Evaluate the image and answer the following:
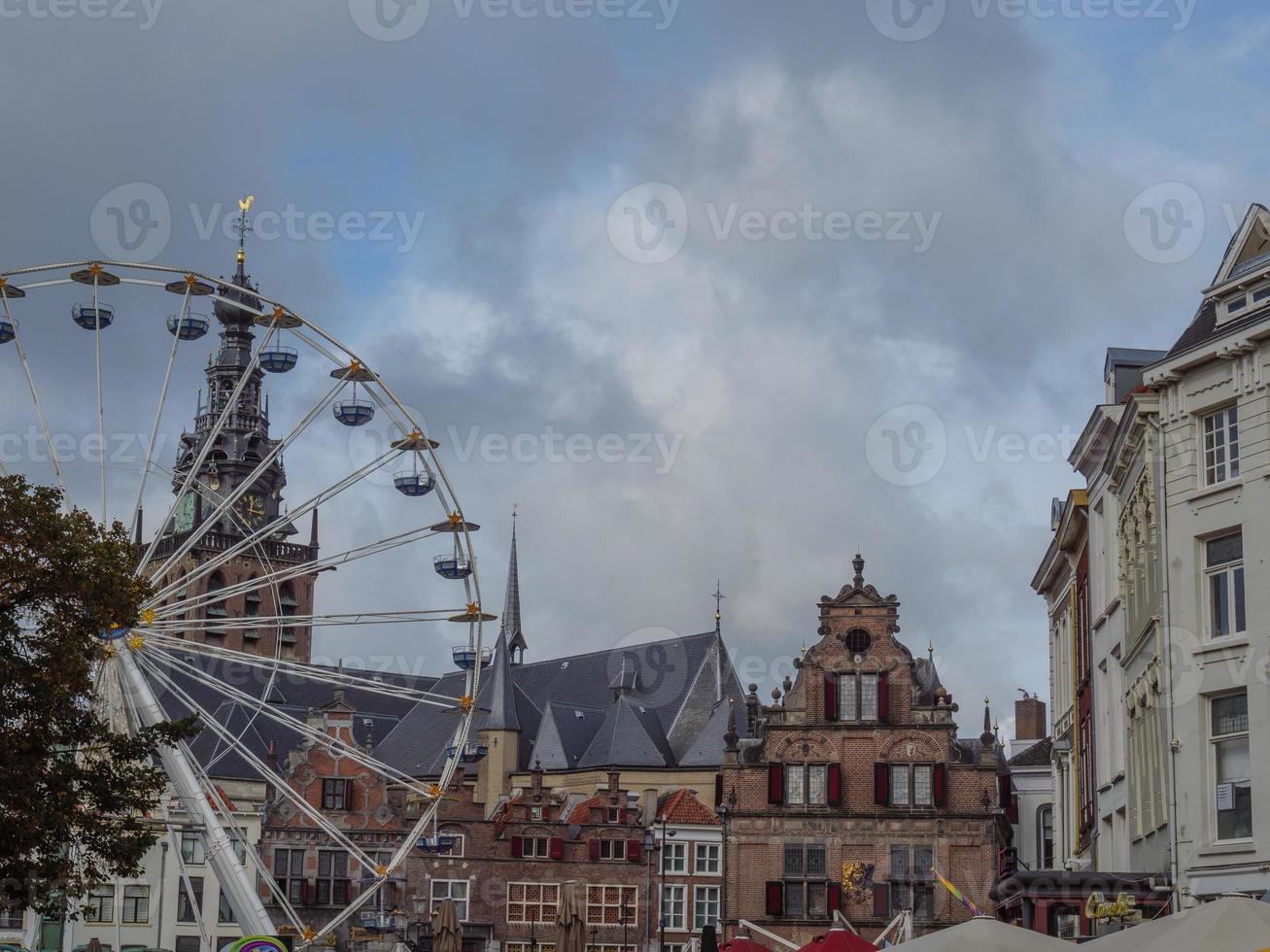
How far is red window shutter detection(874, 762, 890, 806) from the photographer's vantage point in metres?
58.8

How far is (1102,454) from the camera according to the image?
104 feet

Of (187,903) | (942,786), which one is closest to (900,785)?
(942,786)

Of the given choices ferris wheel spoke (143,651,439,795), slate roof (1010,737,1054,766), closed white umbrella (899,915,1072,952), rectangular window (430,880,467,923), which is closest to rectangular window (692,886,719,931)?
rectangular window (430,880,467,923)

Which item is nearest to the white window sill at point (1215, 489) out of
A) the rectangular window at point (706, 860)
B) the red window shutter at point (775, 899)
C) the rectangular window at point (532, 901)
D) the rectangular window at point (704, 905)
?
the red window shutter at point (775, 899)

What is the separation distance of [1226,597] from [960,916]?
36.1 metres

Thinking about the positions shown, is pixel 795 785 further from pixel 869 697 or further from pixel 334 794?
pixel 334 794

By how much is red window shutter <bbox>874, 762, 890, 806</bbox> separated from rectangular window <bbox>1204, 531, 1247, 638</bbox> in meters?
36.0

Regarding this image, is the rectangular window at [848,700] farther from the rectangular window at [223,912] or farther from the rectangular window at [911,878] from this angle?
the rectangular window at [223,912]

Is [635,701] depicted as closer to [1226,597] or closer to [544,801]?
[544,801]

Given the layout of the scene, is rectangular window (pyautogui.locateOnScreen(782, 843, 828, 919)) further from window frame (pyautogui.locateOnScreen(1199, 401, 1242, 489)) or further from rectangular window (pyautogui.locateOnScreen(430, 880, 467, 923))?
window frame (pyautogui.locateOnScreen(1199, 401, 1242, 489))

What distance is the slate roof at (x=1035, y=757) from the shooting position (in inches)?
A: 2466

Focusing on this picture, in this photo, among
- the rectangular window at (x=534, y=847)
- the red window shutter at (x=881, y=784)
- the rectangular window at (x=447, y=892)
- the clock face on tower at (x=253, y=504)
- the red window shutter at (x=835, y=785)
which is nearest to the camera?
the red window shutter at (x=881, y=784)

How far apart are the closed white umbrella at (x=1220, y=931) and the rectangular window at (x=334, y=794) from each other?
5365cm

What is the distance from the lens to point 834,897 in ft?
191
